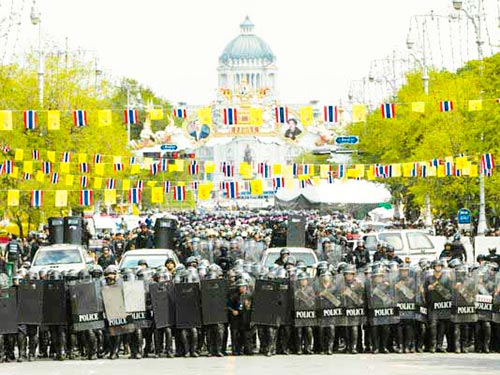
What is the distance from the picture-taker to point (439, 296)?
27.7 metres

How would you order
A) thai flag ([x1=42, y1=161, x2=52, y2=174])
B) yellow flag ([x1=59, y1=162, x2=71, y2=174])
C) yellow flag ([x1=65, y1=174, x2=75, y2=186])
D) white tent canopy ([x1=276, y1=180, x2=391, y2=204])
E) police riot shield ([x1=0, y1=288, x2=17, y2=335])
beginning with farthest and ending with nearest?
white tent canopy ([x1=276, y1=180, x2=391, y2=204])
yellow flag ([x1=65, y1=174, x2=75, y2=186])
yellow flag ([x1=59, y1=162, x2=71, y2=174])
thai flag ([x1=42, y1=161, x2=52, y2=174])
police riot shield ([x1=0, y1=288, x2=17, y2=335])

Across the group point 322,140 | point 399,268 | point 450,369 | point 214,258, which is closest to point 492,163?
point 214,258

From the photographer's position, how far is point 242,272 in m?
28.2

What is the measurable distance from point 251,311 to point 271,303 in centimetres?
36

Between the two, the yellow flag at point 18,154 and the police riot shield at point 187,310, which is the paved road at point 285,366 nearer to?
the police riot shield at point 187,310

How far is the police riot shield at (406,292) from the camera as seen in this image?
90.6 feet

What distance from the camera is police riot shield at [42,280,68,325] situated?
27.4 meters

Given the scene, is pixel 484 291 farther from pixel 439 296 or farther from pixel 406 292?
pixel 406 292

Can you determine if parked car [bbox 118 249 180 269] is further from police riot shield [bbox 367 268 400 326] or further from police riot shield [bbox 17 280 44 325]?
police riot shield [bbox 367 268 400 326]

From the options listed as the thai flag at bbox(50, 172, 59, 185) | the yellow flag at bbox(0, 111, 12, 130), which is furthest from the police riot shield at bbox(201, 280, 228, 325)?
the thai flag at bbox(50, 172, 59, 185)

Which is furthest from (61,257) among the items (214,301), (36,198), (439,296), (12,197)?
(36,198)

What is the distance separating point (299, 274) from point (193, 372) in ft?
14.4

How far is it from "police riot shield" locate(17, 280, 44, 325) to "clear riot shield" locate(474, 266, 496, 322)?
23.8 feet

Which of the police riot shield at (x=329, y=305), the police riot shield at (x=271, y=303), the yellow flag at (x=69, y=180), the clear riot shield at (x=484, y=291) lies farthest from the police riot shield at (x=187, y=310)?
the yellow flag at (x=69, y=180)
